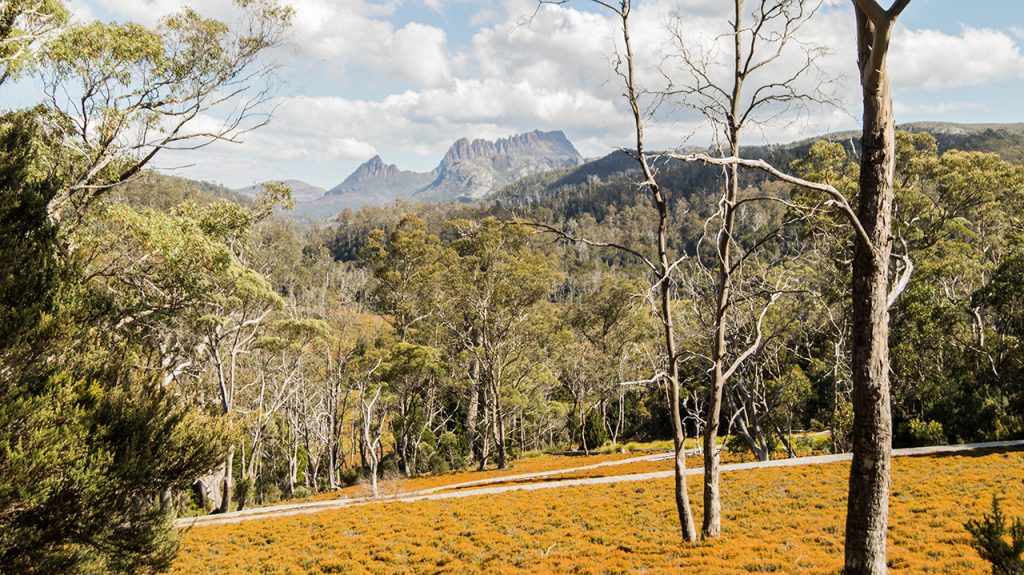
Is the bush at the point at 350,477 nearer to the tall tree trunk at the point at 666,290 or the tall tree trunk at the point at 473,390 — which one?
the tall tree trunk at the point at 473,390

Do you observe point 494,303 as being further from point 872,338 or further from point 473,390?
point 872,338

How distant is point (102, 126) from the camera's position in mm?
9430

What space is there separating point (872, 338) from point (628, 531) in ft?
28.6

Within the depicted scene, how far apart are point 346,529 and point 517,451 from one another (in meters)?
24.4

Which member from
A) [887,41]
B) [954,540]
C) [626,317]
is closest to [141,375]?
[887,41]

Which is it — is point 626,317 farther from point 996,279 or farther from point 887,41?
point 887,41

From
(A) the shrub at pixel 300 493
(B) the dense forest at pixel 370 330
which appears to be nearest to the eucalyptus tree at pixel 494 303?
(B) the dense forest at pixel 370 330

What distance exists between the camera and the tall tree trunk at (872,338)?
3.09 metres

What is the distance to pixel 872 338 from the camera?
316cm

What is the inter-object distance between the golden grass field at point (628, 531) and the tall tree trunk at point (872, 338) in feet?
14.7

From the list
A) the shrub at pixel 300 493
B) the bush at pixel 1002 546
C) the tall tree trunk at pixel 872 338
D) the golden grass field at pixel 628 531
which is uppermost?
the tall tree trunk at pixel 872 338

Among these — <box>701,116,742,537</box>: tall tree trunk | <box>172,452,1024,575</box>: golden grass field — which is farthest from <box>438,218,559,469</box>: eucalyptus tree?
<box>701,116,742,537</box>: tall tree trunk

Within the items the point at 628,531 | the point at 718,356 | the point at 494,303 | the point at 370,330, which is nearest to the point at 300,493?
the point at 494,303

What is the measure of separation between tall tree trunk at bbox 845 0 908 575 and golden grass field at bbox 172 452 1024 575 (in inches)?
176
